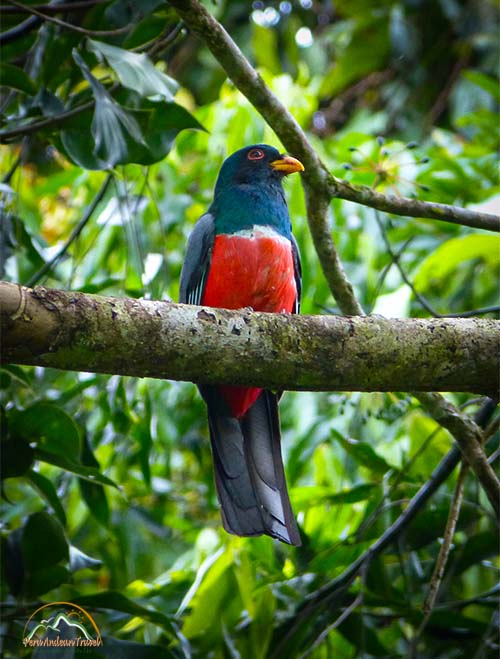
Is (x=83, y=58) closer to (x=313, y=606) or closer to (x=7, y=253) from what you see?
(x=7, y=253)

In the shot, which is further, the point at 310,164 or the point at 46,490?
the point at 46,490

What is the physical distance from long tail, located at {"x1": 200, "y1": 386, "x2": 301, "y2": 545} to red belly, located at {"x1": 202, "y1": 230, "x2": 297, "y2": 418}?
6 centimetres

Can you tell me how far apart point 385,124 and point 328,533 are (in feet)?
13.8

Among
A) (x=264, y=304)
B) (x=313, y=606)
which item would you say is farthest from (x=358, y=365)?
(x=313, y=606)

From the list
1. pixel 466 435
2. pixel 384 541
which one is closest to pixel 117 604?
Result: pixel 384 541

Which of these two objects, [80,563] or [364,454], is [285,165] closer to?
[364,454]

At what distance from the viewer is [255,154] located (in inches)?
156

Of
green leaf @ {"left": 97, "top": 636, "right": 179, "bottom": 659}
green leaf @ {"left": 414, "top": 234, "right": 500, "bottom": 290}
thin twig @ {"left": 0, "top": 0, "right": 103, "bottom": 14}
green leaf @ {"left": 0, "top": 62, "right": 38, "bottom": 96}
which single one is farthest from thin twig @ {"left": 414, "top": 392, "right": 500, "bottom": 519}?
thin twig @ {"left": 0, "top": 0, "right": 103, "bottom": 14}

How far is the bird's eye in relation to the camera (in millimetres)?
3961

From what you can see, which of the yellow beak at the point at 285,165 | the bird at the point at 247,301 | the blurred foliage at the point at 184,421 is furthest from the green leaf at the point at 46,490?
the yellow beak at the point at 285,165

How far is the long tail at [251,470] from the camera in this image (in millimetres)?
3033

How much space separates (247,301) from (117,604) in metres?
1.22

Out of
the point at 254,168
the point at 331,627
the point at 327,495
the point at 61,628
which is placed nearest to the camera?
the point at 61,628

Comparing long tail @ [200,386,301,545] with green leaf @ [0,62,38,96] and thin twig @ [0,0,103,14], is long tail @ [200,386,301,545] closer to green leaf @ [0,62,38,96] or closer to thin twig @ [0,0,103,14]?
green leaf @ [0,62,38,96]
